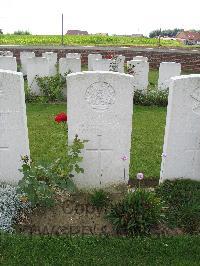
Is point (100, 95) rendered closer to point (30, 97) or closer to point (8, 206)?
point (8, 206)

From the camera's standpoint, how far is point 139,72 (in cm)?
1241

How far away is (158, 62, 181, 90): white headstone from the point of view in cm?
1238

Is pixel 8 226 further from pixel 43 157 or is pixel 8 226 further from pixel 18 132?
pixel 43 157

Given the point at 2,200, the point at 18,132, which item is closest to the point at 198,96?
the point at 18,132

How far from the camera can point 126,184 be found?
590 centimetres

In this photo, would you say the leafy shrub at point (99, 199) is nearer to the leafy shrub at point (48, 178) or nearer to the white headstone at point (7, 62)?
the leafy shrub at point (48, 178)

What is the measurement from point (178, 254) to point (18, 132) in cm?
274

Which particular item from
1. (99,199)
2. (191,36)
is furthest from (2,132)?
(191,36)

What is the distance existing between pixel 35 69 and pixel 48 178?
7.69m

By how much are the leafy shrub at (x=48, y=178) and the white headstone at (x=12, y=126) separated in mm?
502

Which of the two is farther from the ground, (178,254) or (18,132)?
(18,132)

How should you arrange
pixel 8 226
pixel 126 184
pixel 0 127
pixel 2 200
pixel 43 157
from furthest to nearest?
pixel 43 157, pixel 126 184, pixel 0 127, pixel 2 200, pixel 8 226

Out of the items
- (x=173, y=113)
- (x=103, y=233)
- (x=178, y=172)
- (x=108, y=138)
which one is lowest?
(x=103, y=233)

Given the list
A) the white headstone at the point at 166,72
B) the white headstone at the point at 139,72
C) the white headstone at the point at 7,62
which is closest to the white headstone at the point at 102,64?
the white headstone at the point at 139,72
